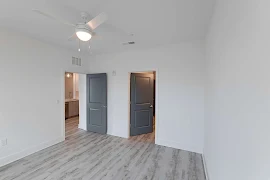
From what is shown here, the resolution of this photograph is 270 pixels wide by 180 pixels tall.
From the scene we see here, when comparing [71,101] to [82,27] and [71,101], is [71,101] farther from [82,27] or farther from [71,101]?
[82,27]

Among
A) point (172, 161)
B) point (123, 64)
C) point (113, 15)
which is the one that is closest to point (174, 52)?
point (123, 64)

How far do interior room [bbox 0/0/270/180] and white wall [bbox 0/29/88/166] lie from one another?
0.02m

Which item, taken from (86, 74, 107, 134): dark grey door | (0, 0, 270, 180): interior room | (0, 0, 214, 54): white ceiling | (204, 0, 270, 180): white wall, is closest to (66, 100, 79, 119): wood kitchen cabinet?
(0, 0, 270, 180): interior room

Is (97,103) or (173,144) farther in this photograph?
(97,103)

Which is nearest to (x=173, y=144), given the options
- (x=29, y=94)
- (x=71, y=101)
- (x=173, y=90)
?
(x=173, y=90)

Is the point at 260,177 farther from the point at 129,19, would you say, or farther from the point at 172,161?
the point at 172,161

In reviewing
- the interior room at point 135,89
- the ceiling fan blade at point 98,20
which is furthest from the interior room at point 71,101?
the ceiling fan blade at point 98,20

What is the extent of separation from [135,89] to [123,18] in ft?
7.74

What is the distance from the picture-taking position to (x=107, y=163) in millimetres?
2795

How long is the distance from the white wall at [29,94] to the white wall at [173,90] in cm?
161

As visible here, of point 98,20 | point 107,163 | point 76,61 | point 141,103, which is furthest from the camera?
point 141,103

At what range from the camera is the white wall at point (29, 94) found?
2.72 m

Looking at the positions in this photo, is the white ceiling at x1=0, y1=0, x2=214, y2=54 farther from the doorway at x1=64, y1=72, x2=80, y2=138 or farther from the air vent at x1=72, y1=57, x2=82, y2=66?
the doorway at x1=64, y1=72, x2=80, y2=138

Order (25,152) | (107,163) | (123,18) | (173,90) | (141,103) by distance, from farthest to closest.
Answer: (141,103), (173,90), (25,152), (107,163), (123,18)
